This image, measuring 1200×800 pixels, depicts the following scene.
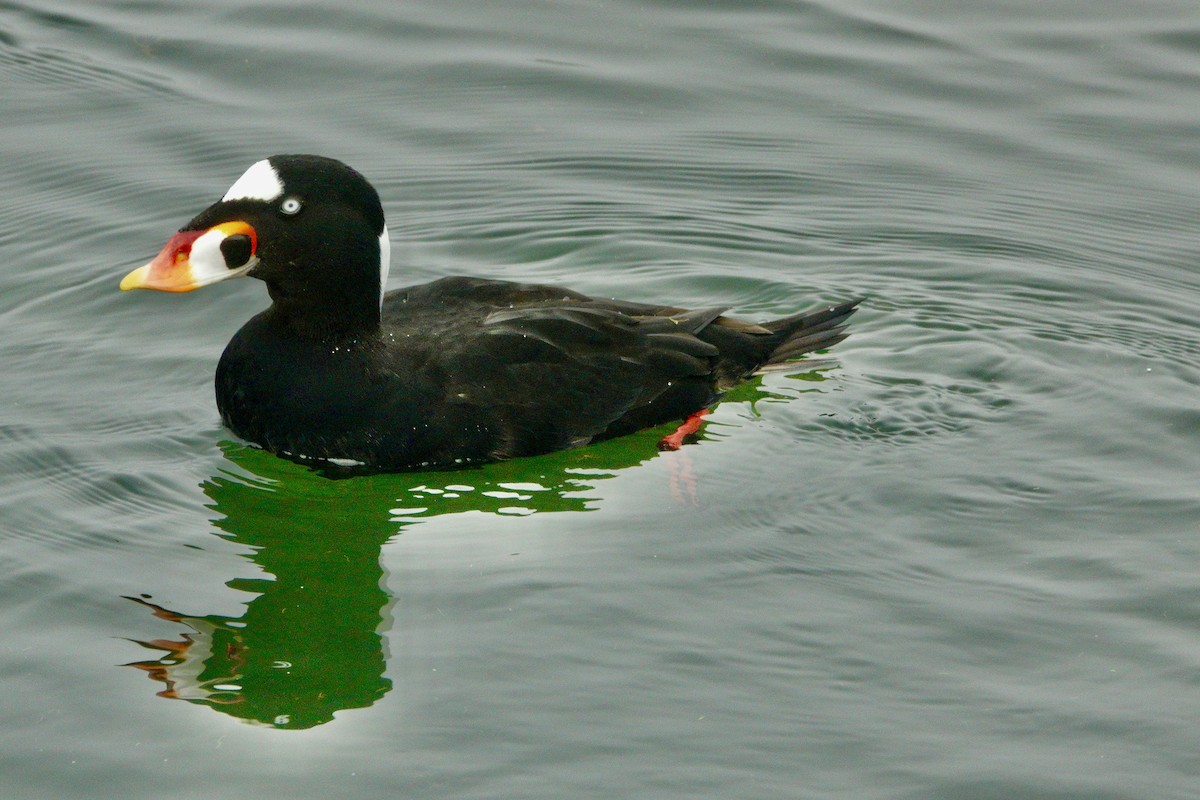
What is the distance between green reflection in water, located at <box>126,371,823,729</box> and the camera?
5.11m

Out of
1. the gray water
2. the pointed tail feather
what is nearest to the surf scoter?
the gray water

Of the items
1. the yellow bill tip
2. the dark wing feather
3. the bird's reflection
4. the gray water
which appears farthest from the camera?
the dark wing feather

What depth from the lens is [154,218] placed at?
8.55 meters

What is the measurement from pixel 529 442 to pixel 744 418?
1057 mm

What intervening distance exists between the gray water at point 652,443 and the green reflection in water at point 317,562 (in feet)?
0.05

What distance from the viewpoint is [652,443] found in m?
6.79

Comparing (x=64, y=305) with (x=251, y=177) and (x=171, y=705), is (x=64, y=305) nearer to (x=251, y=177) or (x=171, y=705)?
(x=251, y=177)

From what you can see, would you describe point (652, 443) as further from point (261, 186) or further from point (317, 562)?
point (261, 186)

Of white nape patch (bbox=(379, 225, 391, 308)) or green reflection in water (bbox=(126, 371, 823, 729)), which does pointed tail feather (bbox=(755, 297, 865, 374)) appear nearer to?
green reflection in water (bbox=(126, 371, 823, 729))

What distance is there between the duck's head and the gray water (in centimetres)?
73

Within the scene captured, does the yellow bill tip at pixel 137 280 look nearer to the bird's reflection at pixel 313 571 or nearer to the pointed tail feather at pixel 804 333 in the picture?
the bird's reflection at pixel 313 571

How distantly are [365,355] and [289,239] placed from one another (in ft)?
1.78

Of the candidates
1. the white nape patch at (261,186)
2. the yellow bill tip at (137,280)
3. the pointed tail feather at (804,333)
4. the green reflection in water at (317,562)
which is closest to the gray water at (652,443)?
the green reflection in water at (317,562)

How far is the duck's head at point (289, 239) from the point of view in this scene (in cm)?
620
